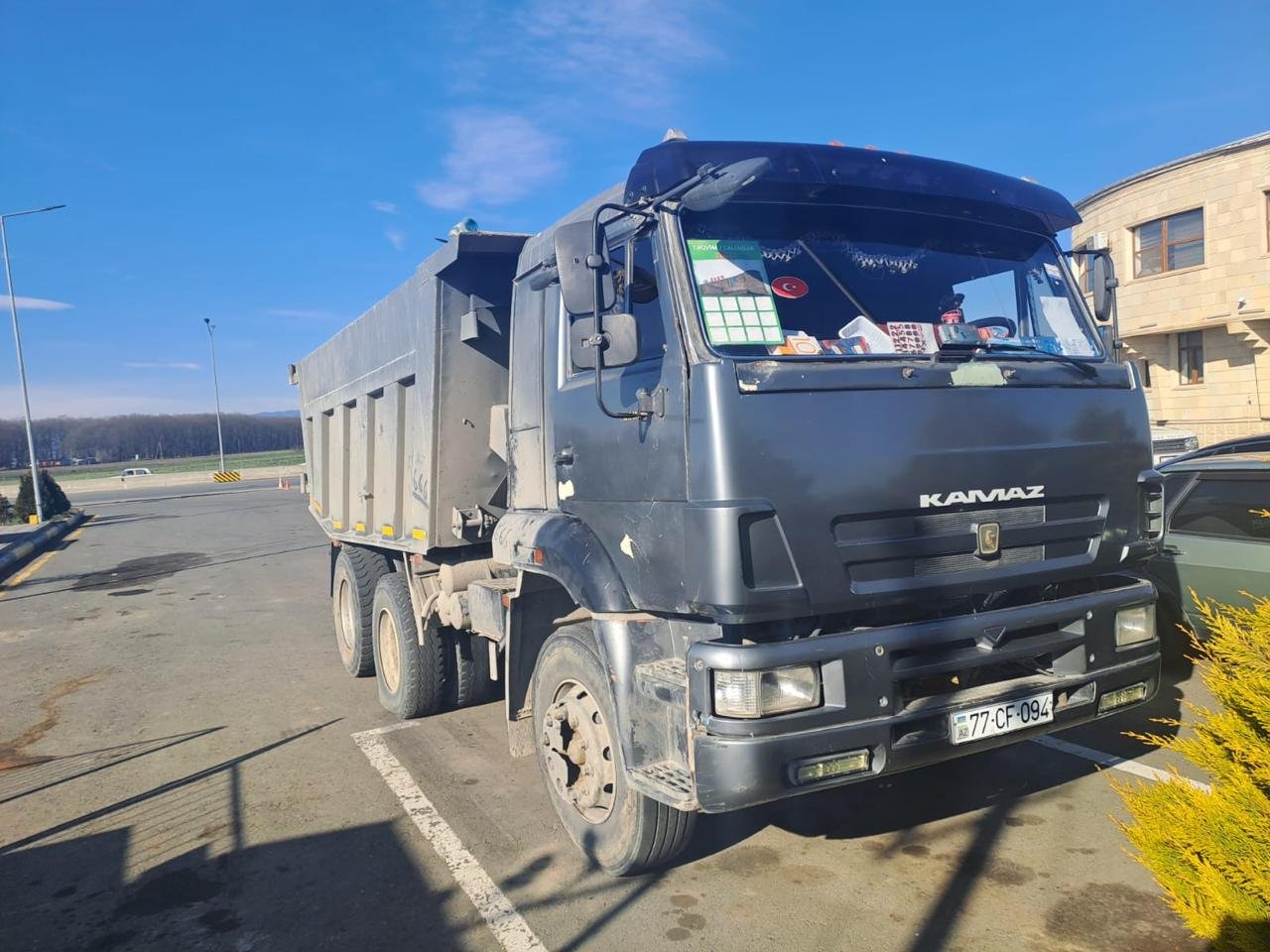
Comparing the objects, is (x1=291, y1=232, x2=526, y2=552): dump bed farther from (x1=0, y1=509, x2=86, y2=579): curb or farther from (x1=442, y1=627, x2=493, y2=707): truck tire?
(x1=0, y1=509, x2=86, y2=579): curb

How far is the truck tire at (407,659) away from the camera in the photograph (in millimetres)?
6039

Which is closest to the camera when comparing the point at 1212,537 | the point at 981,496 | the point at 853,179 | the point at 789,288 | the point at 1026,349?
the point at 981,496

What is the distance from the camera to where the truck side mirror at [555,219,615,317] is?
337cm

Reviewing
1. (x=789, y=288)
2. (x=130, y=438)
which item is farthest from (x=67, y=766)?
(x=130, y=438)

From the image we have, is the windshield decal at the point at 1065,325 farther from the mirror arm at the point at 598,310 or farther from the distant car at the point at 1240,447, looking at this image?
the distant car at the point at 1240,447

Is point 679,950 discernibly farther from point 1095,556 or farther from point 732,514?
point 1095,556

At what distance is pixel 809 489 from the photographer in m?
3.03

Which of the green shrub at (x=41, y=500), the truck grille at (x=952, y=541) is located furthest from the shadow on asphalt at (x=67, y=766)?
the green shrub at (x=41, y=500)

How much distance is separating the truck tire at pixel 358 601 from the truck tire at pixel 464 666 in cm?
123

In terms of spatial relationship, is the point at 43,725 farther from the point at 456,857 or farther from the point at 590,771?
the point at 590,771

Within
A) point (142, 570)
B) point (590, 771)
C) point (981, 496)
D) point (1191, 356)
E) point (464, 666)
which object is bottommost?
point (142, 570)

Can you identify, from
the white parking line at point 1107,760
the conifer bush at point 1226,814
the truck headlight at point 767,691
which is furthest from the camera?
the white parking line at point 1107,760

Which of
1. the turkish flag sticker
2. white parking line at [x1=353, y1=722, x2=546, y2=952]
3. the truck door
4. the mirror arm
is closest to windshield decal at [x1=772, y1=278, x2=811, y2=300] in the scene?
the turkish flag sticker

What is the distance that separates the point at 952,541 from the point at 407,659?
→ 402 cm
